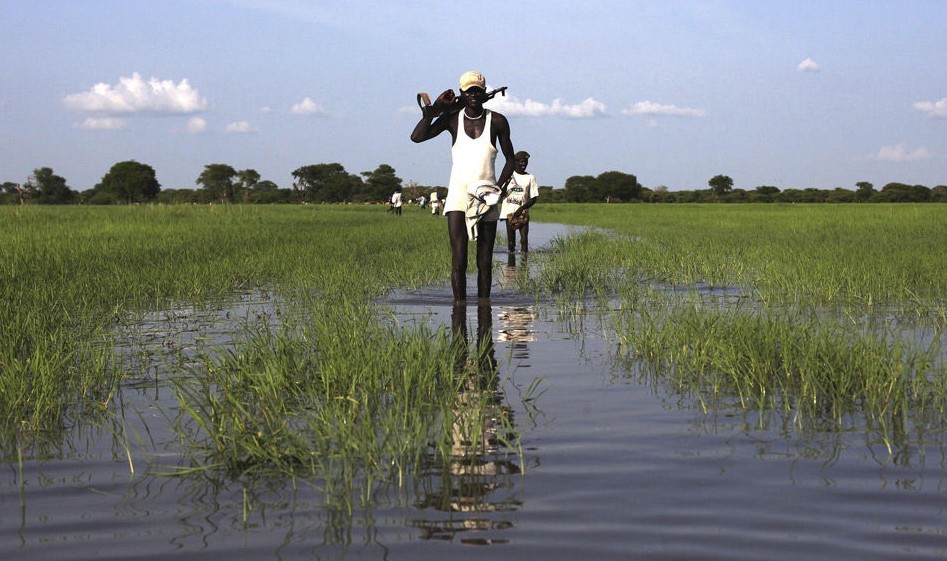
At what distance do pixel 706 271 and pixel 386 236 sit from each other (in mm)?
12741

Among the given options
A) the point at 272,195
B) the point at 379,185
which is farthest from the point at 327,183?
the point at 272,195

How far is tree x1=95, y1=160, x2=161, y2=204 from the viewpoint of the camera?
137m

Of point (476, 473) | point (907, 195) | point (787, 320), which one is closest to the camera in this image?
point (476, 473)

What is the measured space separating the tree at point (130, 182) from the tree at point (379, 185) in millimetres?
27678

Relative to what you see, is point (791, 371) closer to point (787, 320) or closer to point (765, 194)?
point (787, 320)

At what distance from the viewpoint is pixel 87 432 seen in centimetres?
512

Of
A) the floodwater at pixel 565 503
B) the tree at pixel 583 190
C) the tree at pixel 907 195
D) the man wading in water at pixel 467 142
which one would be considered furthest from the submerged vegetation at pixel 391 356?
the tree at pixel 583 190

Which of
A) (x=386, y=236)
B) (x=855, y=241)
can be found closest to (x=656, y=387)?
(x=855, y=241)

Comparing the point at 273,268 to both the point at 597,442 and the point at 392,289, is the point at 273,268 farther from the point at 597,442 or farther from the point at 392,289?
the point at 597,442

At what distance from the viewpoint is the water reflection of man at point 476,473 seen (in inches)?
141

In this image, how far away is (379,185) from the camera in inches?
5305

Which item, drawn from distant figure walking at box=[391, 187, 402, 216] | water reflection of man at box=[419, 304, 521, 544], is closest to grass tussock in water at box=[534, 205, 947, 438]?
water reflection of man at box=[419, 304, 521, 544]

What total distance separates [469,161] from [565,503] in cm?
674

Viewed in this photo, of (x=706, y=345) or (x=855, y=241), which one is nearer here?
(x=706, y=345)
